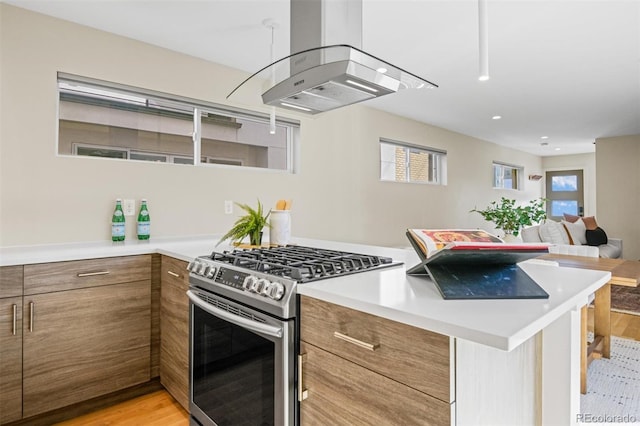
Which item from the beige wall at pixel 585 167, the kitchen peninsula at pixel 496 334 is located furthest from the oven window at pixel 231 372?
the beige wall at pixel 585 167

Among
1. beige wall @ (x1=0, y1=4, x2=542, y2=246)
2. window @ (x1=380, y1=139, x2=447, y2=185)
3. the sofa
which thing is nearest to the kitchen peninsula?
beige wall @ (x1=0, y1=4, x2=542, y2=246)

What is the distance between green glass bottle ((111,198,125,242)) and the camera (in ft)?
7.79

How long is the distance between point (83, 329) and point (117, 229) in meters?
0.69

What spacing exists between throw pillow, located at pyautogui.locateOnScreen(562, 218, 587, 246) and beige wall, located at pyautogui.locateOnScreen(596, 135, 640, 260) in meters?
1.14

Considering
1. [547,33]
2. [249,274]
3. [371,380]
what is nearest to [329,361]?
[371,380]

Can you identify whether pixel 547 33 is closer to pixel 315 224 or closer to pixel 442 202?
pixel 315 224

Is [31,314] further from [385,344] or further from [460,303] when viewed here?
[460,303]

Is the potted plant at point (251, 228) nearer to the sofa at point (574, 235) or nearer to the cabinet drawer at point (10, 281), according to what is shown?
the cabinet drawer at point (10, 281)

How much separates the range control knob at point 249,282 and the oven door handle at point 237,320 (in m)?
0.12

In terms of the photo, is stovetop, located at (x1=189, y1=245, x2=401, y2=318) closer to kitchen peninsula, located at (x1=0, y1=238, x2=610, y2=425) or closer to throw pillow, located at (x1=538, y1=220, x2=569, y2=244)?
kitchen peninsula, located at (x1=0, y1=238, x2=610, y2=425)

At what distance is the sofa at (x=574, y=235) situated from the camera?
5.24 m

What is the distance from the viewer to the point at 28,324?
1.78 meters

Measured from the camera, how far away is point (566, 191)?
Result: 8.70 m

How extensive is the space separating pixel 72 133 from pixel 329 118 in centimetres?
226
